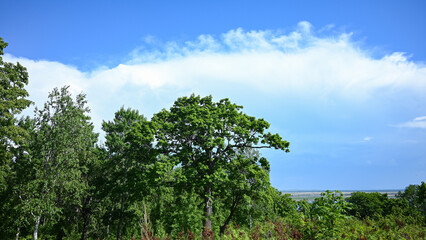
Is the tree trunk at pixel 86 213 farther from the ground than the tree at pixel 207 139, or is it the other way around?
the tree at pixel 207 139

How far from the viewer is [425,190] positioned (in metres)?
53.4

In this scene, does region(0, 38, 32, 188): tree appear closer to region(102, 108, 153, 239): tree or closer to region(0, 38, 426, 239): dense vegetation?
region(0, 38, 426, 239): dense vegetation

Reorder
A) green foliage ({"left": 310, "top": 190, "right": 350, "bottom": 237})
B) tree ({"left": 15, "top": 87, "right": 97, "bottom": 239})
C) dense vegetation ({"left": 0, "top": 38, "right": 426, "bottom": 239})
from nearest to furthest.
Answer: green foliage ({"left": 310, "top": 190, "right": 350, "bottom": 237}), dense vegetation ({"left": 0, "top": 38, "right": 426, "bottom": 239}), tree ({"left": 15, "top": 87, "right": 97, "bottom": 239})

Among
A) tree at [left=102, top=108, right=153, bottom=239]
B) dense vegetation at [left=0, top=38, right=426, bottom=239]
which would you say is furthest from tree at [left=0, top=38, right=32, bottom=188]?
tree at [left=102, top=108, right=153, bottom=239]

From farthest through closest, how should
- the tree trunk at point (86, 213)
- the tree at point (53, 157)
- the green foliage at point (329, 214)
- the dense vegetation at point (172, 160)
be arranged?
the tree trunk at point (86, 213) → the tree at point (53, 157) → the dense vegetation at point (172, 160) → the green foliage at point (329, 214)

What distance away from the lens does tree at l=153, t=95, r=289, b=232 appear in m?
19.2

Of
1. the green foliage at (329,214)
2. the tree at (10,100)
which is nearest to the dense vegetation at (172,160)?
the tree at (10,100)

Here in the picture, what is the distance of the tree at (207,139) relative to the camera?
19.2 metres

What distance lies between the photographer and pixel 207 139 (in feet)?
64.7

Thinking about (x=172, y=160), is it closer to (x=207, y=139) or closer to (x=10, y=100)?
(x=207, y=139)

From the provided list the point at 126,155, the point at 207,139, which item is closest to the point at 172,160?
the point at 207,139

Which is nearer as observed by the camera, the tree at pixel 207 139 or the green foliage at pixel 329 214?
the green foliage at pixel 329 214

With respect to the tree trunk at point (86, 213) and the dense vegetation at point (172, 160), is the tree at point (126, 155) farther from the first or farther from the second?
the tree trunk at point (86, 213)

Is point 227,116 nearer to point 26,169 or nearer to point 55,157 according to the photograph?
point 55,157
